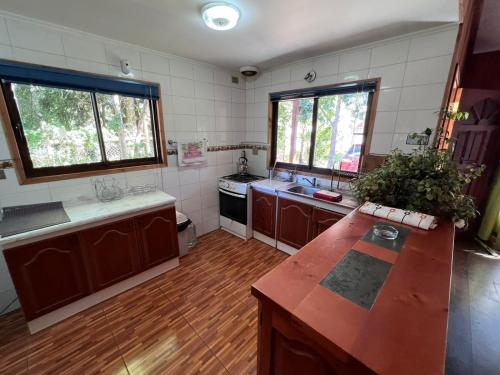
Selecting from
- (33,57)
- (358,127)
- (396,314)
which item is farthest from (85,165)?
(358,127)

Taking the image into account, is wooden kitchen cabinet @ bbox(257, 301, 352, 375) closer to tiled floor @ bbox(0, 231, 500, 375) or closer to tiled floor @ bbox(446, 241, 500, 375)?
tiled floor @ bbox(0, 231, 500, 375)

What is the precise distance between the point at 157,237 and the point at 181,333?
876 millimetres

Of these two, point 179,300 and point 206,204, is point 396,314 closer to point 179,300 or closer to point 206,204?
point 179,300

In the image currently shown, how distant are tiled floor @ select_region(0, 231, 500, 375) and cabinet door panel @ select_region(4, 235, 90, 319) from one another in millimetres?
225

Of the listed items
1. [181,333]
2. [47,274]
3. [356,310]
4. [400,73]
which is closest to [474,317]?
[356,310]

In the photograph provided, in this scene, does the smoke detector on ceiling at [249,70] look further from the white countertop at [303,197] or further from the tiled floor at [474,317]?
the tiled floor at [474,317]

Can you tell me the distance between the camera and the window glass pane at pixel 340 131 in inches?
88.8

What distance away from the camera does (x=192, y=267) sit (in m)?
2.35

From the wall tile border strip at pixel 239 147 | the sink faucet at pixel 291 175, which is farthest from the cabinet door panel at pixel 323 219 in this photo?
the wall tile border strip at pixel 239 147

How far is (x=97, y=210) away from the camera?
1.81 meters

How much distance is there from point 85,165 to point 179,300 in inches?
60.5

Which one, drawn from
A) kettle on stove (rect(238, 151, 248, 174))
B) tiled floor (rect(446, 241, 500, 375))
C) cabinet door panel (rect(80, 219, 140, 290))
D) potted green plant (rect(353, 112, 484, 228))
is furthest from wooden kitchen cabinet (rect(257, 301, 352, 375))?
kettle on stove (rect(238, 151, 248, 174))

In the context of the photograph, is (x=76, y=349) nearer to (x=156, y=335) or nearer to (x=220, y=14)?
(x=156, y=335)

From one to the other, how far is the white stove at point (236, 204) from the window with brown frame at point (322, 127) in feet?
2.03
